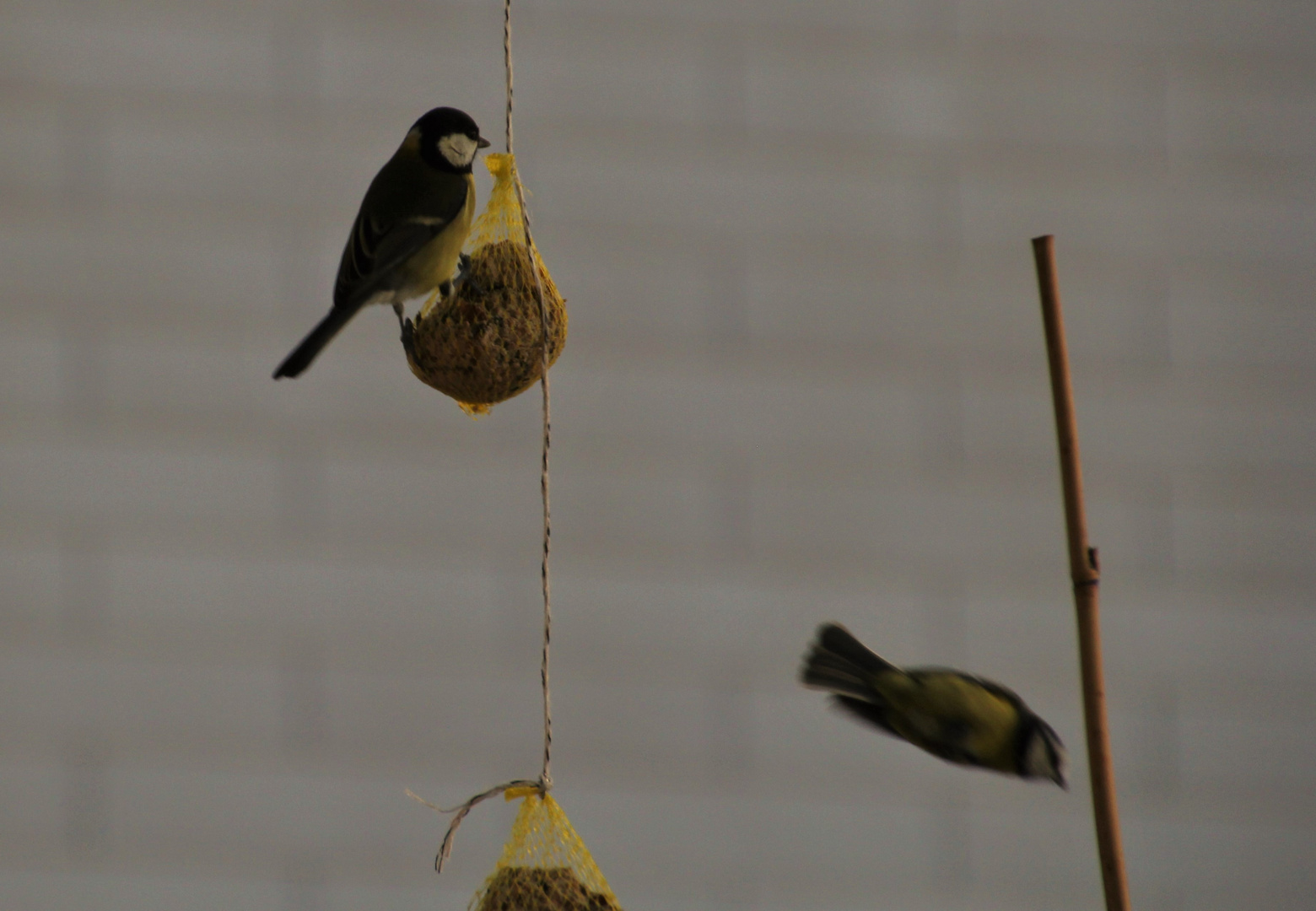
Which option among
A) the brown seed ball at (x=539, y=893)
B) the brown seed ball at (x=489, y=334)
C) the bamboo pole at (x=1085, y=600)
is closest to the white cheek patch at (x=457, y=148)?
the brown seed ball at (x=489, y=334)

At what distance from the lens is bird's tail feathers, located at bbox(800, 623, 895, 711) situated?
63.0 inches

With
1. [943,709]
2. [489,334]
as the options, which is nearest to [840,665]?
[943,709]

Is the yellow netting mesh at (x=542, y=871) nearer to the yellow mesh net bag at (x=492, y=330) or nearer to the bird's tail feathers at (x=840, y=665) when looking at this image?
the bird's tail feathers at (x=840, y=665)

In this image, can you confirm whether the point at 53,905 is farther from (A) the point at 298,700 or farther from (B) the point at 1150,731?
(B) the point at 1150,731

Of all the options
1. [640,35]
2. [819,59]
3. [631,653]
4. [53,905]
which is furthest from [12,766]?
[819,59]

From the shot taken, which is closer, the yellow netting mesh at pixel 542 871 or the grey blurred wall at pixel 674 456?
the yellow netting mesh at pixel 542 871

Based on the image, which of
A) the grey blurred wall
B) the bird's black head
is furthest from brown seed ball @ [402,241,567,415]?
the grey blurred wall

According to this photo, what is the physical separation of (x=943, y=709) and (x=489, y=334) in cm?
59

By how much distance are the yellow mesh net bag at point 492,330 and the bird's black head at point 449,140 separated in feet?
0.24

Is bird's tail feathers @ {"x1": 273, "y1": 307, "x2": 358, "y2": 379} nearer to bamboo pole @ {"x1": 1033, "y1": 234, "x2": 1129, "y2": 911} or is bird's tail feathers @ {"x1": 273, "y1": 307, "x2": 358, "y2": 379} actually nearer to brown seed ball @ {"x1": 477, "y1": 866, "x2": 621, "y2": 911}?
brown seed ball @ {"x1": 477, "y1": 866, "x2": 621, "y2": 911}

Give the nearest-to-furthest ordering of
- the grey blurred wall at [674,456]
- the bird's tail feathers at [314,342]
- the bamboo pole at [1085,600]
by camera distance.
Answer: the bamboo pole at [1085,600] → the bird's tail feathers at [314,342] → the grey blurred wall at [674,456]

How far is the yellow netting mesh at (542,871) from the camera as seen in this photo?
4.78 ft

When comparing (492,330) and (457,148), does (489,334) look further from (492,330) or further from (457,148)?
(457,148)

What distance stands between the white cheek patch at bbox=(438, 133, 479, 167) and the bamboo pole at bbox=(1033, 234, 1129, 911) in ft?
3.15
